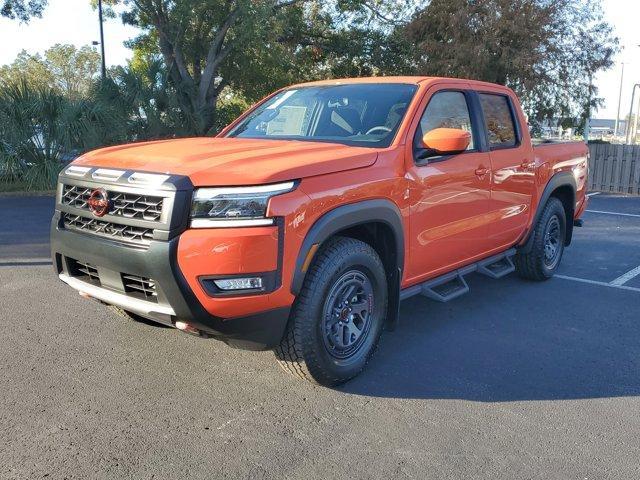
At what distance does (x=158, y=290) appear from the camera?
10.4 feet

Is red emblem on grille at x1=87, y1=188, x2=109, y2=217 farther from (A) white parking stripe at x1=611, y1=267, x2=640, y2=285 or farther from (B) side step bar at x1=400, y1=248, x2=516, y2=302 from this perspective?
(A) white parking stripe at x1=611, y1=267, x2=640, y2=285

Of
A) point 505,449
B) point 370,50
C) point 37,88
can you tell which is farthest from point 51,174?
point 370,50

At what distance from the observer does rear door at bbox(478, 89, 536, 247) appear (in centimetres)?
511

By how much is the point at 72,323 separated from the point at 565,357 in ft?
12.6

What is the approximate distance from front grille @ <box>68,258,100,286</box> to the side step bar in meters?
2.05

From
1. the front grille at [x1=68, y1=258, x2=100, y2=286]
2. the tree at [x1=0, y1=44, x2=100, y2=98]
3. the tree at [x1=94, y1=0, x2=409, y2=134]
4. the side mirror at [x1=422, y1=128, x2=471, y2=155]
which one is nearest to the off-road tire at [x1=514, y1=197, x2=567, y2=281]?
the side mirror at [x1=422, y1=128, x2=471, y2=155]

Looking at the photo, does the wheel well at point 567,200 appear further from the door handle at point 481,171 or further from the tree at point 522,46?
the tree at point 522,46

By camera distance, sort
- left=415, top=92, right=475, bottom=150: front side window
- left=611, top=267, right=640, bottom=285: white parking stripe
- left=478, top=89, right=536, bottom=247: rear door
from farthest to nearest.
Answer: left=611, top=267, right=640, bottom=285: white parking stripe, left=478, top=89, right=536, bottom=247: rear door, left=415, top=92, right=475, bottom=150: front side window

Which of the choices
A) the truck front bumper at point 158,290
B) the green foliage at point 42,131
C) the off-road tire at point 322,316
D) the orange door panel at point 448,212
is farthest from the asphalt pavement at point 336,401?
the green foliage at point 42,131

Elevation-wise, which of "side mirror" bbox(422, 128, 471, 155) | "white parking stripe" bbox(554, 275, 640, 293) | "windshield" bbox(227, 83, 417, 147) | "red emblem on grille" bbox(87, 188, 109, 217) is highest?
"windshield" bbox(227, 83, 417, 147)

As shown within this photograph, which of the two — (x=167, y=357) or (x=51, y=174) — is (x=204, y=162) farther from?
(x=51, y=174)

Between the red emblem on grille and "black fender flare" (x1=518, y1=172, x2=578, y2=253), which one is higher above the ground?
the red emblem on grille

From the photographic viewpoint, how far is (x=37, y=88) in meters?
13.5

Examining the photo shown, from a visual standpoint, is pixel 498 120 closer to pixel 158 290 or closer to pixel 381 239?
pixel 381 239
